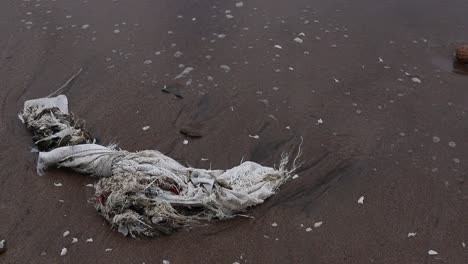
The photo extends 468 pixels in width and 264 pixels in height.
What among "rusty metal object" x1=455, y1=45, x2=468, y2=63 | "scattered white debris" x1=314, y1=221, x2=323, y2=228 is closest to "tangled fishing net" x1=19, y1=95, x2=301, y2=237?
"scattered white debris" x1=314, y1=221, x2=323, y2=228

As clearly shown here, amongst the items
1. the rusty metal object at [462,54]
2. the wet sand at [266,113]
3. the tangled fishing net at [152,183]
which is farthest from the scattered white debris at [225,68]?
the rusty metal object at [462,54]

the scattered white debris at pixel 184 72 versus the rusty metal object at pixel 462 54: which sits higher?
the rusty metal object at pixel 462 54

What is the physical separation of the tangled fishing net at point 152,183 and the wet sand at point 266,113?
10 centimetres

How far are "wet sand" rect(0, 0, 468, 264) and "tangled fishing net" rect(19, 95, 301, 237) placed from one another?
103mm

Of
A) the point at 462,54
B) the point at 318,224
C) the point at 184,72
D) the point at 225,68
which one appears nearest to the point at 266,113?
the point at 225,68

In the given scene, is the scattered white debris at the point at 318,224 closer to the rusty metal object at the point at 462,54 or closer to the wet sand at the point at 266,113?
the wet sand at the point at 266,113

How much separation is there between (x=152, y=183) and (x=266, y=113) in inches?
62.4

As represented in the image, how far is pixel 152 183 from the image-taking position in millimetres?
3811

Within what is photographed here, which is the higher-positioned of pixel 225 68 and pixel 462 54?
pixel 462 54

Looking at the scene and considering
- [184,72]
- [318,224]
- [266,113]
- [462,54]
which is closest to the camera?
[318,224]

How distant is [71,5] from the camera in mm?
6789

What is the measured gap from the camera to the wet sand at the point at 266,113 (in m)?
3.62

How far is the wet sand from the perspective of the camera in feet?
11.9

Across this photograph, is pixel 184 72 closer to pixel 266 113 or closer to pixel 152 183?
pixel 266 113
